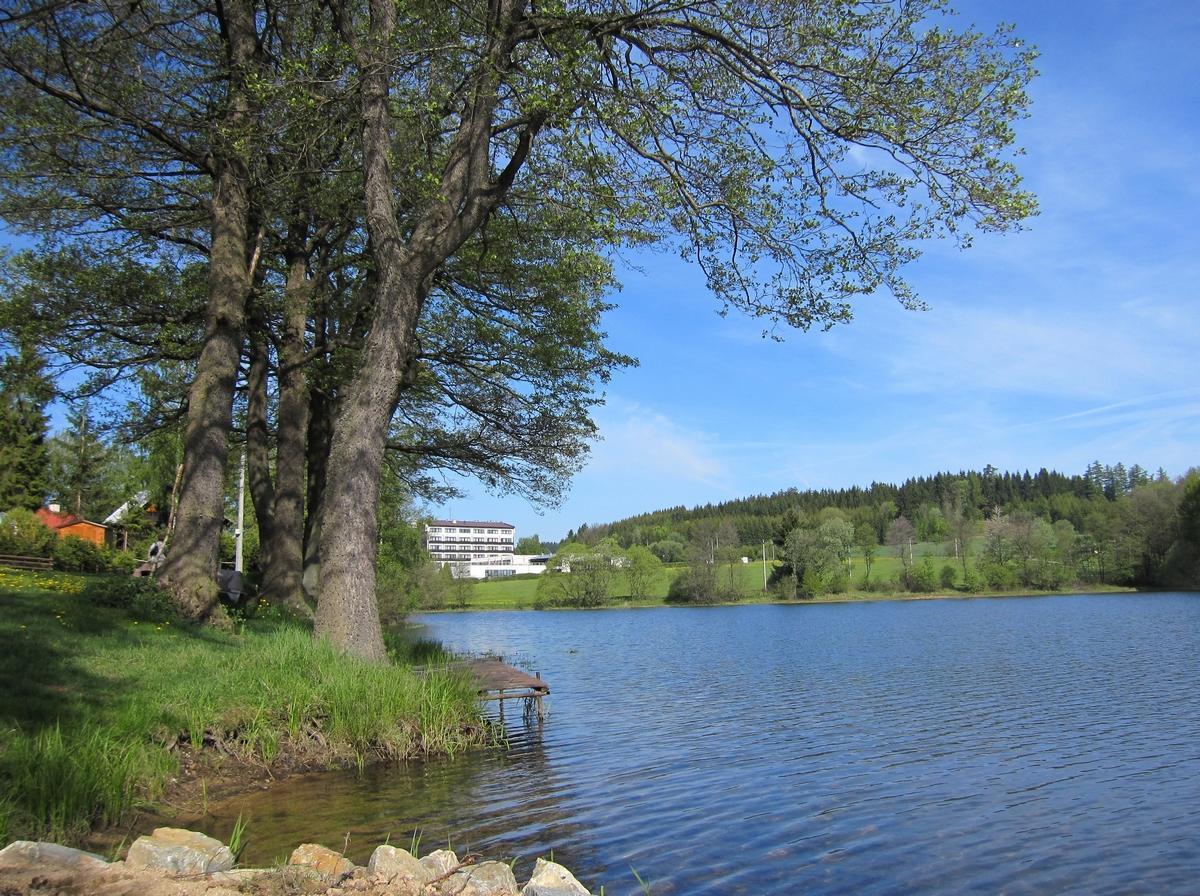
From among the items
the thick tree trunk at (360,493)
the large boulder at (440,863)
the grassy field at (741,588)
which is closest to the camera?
the large boulder at (440,863)

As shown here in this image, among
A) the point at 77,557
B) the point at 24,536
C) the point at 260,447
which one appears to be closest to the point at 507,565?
the point at 24,536

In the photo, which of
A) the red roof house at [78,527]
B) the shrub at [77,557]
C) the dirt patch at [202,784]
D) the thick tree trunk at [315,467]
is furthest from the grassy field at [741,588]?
the dirt patch at [202,784]

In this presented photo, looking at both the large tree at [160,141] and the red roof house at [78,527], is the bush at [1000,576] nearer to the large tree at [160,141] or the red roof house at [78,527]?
the red roof house at [78,527]

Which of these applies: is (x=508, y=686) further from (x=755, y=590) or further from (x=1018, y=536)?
(x=1018, y=536)

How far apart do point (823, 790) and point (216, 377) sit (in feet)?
38.0

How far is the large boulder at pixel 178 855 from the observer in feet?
16.4

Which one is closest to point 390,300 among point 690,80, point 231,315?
point 231,315

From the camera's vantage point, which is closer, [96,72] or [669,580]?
[96,72]

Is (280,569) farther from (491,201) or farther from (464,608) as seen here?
(464,608)

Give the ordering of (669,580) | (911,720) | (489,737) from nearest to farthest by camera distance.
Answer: (489,737), (911,720), (669,580)

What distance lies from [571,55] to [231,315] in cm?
774

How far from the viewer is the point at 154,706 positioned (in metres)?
8.55

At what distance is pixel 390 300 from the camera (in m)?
12.8

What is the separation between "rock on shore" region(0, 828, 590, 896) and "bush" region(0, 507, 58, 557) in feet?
104
